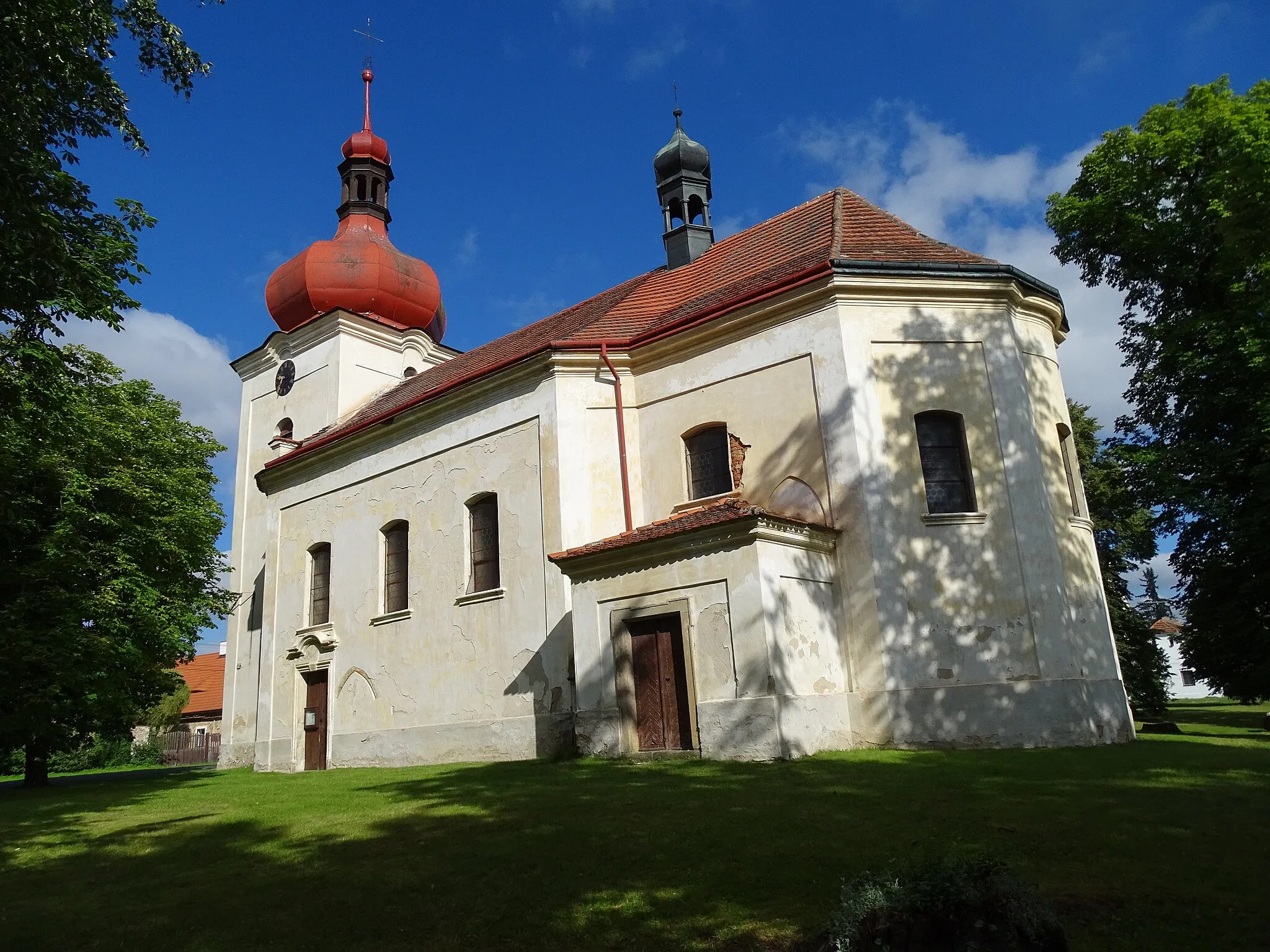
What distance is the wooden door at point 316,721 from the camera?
61.5 feet

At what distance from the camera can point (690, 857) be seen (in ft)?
20.4

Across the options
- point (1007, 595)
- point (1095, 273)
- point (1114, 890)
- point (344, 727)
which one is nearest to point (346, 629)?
point (344, 727)

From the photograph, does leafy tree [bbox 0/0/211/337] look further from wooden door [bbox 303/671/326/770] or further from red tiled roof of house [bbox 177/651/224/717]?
red tiled roof of house [bbox 177/651/224/717]

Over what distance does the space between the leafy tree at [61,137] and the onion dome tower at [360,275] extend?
54.7ft

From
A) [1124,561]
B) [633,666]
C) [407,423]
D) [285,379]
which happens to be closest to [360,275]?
[285,379]

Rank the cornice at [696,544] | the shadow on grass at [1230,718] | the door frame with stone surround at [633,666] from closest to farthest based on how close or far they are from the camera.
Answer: the cornice at [696,544], the door frame with stone surround at [633,666], the shadow on grass at [1230,718]

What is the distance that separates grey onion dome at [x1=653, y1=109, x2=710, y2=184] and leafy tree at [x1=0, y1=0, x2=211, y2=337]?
1295 cm

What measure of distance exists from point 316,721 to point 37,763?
5112mm

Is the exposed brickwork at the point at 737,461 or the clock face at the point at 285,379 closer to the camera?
the exposed brickwork at the point at 737,461

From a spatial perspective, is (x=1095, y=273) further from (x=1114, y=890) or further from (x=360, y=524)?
(x=1114, y=890)

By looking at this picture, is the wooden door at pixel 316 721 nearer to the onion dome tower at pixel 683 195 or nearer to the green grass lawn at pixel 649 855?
the green grass lawn at pixel 649 855

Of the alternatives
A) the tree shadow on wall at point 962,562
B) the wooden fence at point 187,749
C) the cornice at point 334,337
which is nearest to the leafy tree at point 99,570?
the cornice at point 334,337

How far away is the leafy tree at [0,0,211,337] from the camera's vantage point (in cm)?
755

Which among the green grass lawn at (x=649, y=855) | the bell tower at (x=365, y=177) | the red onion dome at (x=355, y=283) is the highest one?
the bell tower at (x=365, y=177)
